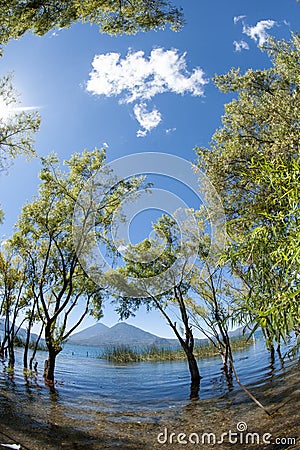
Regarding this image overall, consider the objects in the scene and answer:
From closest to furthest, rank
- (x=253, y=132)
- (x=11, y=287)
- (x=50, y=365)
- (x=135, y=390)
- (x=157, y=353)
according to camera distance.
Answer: (x=253, y=132), (x=50, y=365), (x=135, y=390), (x=11, y=287), (x=157, y=353)

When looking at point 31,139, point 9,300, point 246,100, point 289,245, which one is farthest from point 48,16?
point 9,300

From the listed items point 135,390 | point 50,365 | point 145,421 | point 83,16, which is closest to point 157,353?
point 135,390

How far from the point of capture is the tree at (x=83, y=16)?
9.02m

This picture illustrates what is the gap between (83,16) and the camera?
9.52 metres

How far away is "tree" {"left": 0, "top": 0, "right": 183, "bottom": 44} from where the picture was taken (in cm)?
902

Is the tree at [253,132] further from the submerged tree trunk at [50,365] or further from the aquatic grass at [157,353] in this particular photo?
the aquatic grass at [157,353]

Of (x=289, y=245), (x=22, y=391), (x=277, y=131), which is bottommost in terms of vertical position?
(x=22, y=391)

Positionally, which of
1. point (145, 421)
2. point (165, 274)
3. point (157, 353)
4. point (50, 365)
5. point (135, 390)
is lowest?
point (157, 353)

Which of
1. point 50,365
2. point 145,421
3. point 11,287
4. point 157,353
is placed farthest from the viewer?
point 157,353

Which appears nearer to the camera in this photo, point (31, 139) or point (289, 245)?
point (289, 245)

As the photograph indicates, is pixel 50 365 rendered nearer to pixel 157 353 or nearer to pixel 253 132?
pixel 253 132

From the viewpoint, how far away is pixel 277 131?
965 cm

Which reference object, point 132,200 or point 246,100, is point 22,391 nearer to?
point 132,200

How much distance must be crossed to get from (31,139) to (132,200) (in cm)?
523
